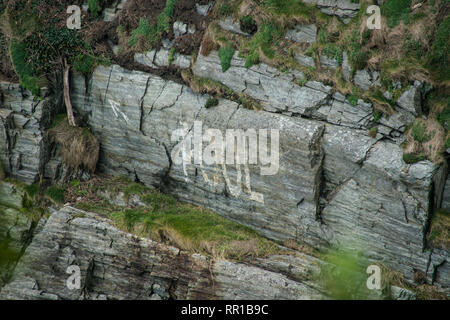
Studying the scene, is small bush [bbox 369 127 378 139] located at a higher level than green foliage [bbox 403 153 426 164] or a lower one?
higher

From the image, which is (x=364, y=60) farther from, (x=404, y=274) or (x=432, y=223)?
(x=404, y=274)

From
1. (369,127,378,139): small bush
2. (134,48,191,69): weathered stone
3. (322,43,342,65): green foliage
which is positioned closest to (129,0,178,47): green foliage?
(134,48,191,69): weathered stone

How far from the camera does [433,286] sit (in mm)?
14984

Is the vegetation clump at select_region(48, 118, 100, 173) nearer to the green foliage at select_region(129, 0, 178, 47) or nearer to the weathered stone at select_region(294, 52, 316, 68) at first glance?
the green foliage at select_region(129, 0, 178, 47)

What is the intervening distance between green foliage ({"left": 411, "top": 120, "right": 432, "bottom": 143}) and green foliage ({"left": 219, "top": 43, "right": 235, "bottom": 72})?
6.65 meters

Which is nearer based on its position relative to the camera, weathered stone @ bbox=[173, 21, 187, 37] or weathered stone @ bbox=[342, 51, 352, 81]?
weathered stone @ bbox=[342, 51, 352, 81]

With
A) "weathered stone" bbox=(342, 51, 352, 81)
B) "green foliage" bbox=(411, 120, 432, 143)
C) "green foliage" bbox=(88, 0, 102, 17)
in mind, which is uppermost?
"green foliage" bbox=(88, 0, 102, 17)

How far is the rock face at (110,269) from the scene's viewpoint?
50.7ft

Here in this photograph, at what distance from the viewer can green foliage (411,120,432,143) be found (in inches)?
580

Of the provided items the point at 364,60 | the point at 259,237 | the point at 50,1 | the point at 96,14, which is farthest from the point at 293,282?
the point at 50,1

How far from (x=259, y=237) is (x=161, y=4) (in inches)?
393

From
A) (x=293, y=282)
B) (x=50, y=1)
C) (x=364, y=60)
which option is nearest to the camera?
(x=293, y=282)

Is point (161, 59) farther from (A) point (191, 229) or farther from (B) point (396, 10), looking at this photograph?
(B) point (396, 10)

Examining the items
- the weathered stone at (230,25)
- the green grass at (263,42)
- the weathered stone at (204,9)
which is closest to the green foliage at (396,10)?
the green grass at (263,42)
